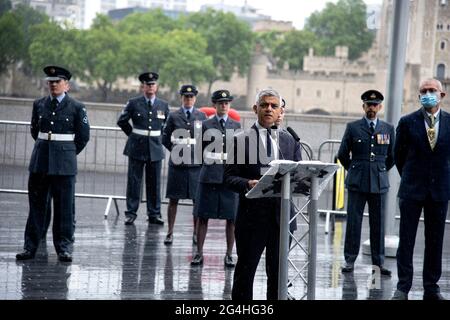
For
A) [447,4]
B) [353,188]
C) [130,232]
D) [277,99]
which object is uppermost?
[447,4]

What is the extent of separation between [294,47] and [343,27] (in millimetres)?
6793

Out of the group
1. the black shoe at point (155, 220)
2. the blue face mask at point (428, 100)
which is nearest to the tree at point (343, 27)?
the black shoe at point (155, 220)

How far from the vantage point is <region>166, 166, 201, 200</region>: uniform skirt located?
1133 cm

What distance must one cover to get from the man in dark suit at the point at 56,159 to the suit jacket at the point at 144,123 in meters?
2.77

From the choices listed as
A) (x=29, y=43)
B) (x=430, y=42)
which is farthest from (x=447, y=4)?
(x=29, y=43)

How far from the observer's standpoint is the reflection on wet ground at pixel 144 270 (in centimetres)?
852

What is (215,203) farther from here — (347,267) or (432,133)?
(432,133)

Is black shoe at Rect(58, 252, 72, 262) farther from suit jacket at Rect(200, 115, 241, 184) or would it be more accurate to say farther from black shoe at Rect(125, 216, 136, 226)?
black shoe at Rect(125, 216, 136, 226)

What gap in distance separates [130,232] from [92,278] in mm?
3184

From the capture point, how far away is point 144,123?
12711 mm

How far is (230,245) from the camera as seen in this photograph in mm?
9906

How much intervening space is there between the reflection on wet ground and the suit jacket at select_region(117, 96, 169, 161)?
86 cm

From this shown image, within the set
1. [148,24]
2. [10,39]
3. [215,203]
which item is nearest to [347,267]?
[215,203]
